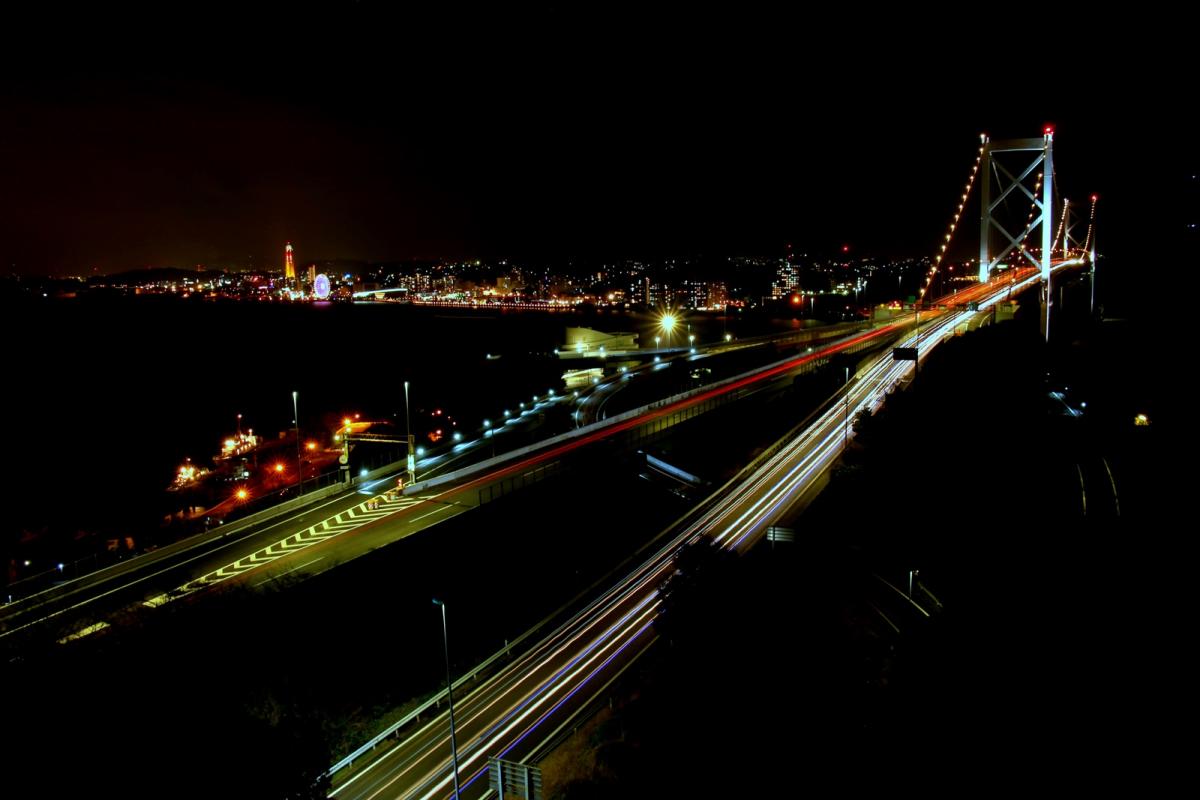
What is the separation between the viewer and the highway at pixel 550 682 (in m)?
6.16

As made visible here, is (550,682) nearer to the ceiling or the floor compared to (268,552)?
nearer to the floor

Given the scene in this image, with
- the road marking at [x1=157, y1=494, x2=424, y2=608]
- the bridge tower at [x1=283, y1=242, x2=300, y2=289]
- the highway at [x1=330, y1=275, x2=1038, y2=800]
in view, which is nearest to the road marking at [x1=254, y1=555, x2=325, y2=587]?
the road marking at [x1=157, y1=494, x2=424, y2=608]

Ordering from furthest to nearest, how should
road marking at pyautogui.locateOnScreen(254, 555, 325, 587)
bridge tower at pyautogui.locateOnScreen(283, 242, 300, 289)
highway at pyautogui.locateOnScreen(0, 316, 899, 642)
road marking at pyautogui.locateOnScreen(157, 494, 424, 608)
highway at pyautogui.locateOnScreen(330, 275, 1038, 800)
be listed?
bridge tower at pyautogui.locateOnScreen(283, 242, 300, 289), road marking at pyautogui.locateOnScreen(254, 555, 325, 587), road marking at pyautogui.locateOnScreen(157, 494, 424, 608), highway at pyautogui.locateOnScreen(0, 316, 899, 642), highway at pyautogui.locateOnScreen(330, 275, 1038, 800)

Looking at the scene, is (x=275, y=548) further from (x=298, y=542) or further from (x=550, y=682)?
(x=550, y=682)

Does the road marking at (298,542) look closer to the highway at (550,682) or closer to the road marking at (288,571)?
the road marking at (288,571)

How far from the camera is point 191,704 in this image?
5.35 m

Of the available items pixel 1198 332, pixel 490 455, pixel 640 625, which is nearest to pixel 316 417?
pixel 490 455

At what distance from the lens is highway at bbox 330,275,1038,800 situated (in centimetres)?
616

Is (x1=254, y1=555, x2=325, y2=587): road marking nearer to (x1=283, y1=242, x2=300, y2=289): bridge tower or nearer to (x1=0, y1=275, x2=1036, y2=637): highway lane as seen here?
(x1=0, y1=275, x2=1036, y2=637): highway lane

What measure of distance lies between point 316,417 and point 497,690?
2827 centimetres

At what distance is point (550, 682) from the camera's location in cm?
725

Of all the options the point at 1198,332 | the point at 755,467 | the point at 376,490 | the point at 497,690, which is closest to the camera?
the point at 497,690

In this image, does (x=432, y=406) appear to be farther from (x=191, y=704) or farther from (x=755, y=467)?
(x=191, y=704)

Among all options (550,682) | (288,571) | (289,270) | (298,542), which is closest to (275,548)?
(298,542)
